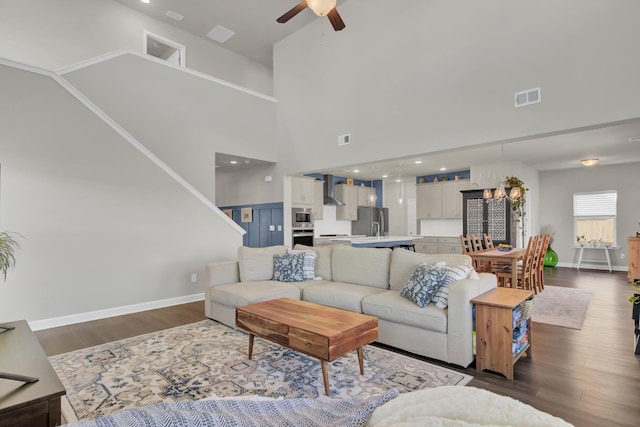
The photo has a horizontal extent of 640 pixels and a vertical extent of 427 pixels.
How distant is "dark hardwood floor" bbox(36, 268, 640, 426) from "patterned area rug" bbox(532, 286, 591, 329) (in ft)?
0.41

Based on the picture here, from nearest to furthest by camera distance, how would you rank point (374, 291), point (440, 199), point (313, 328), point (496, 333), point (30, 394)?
point (30, 394), point (313, 328), point (496, 333), point (374, 291), point (440, 199)

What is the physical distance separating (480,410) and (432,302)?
2543 mm

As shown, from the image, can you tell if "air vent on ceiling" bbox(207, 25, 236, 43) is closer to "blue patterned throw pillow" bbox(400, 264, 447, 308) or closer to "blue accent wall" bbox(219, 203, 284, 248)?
"blue accent wall" bbox(219, 203, 284, 248)

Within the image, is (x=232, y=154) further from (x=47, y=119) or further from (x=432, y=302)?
(x=432, y=302)

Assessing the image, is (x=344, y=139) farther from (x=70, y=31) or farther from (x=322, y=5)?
(x=70, y=31)

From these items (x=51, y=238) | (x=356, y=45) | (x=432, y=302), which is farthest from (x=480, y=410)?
(x=356, y=45)

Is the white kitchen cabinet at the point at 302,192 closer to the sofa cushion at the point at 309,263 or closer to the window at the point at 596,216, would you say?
the sofa cushion at the point at 309,263

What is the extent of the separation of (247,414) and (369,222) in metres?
9.40

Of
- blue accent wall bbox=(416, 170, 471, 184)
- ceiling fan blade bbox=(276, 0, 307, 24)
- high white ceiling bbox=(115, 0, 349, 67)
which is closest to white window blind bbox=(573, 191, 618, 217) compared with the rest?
blue accent wall bbox=(416, 170, 471, 184)

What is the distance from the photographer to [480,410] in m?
0.73

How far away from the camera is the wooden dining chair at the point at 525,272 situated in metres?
5.50

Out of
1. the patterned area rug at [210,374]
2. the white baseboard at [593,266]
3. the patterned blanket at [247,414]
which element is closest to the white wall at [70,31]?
the patterned area rug at [210,374]

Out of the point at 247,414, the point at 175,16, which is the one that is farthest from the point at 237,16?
the point at 247,414

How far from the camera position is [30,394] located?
157 centimetres
